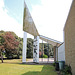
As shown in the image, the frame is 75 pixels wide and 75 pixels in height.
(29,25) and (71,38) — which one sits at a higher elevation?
(29,25)

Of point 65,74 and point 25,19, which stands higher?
point 25,19

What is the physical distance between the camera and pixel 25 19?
56.5ft

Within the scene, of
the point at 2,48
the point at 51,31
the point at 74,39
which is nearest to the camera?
the point at 74,39

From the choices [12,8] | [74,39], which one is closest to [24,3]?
[12,8]

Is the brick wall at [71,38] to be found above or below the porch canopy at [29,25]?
below

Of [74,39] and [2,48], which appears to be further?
[2,48]

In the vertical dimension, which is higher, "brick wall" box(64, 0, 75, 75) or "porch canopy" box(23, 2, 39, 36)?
"porch canopy" box(23, 2, 39, 36)

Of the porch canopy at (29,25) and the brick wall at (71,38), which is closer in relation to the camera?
the brick wall at (71,38)

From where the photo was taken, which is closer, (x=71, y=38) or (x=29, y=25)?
(x=71, y=38)

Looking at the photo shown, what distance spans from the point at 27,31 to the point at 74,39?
12135 mm

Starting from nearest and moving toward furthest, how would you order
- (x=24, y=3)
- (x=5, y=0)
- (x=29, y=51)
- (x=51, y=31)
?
(x=5, y=0) < (x=24, y=3) < (x=51, y=31) < (x=29, y=51)

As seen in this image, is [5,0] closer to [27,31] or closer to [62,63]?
[27,31]

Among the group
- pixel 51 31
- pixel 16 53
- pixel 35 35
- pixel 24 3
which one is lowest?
pixel 16 53

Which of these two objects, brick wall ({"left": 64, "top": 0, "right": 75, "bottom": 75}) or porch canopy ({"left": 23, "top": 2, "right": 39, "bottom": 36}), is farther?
porch canopy ({"left": 23, "top": 2, "right": 39, "bottom": 36})
